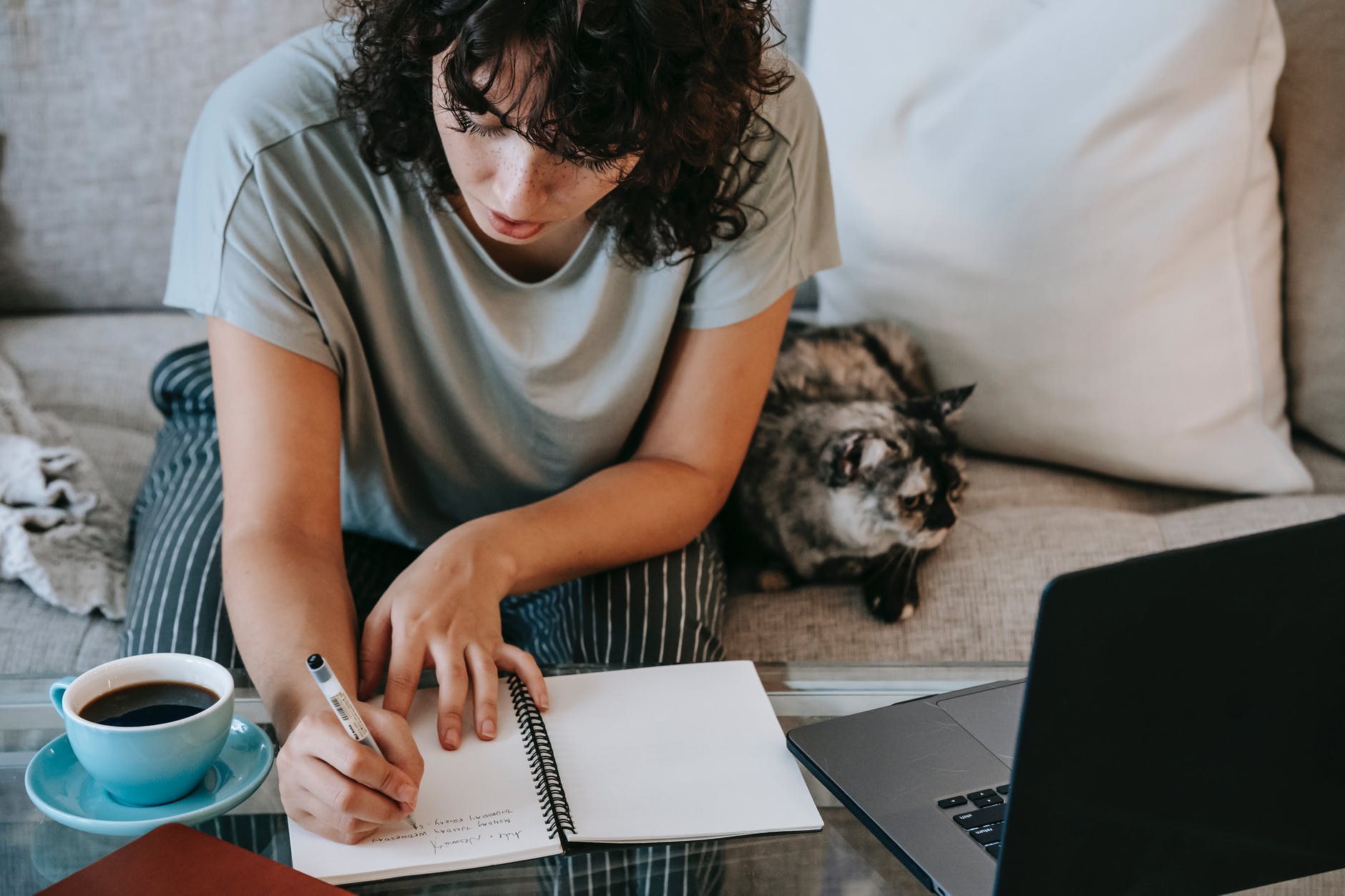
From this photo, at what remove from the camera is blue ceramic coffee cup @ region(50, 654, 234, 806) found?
63 centimetres

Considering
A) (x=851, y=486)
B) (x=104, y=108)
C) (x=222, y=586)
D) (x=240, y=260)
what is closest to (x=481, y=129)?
(x=240, y=260)

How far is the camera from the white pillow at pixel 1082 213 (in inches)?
51.8

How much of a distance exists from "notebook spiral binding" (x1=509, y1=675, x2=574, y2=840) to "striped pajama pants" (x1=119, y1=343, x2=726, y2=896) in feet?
0.82

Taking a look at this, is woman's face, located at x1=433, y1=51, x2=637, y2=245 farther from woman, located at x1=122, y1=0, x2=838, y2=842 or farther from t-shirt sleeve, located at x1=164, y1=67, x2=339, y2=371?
t-shirt sleeve, located at x1=164, y1=67, x2=339, y2=371

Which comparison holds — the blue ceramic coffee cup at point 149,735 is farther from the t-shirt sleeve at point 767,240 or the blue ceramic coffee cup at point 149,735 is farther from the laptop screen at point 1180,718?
the t-shirt sleeve at point 767,240

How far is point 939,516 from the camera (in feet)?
4.09

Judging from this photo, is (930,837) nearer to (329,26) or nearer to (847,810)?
(847,810)

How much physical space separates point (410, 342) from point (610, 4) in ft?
1.46

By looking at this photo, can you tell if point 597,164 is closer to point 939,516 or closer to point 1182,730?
point 1182,730

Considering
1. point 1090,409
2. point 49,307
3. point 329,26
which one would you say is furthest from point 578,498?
point 49,307

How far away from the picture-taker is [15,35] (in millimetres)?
1488

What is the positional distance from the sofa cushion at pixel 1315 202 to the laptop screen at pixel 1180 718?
0.98 metres

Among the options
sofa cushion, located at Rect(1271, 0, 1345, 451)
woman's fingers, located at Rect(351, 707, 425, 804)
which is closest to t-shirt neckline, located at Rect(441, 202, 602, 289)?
woman's fingers, located at Rect(351, 707, 425, 804)

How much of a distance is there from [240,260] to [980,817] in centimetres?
71
